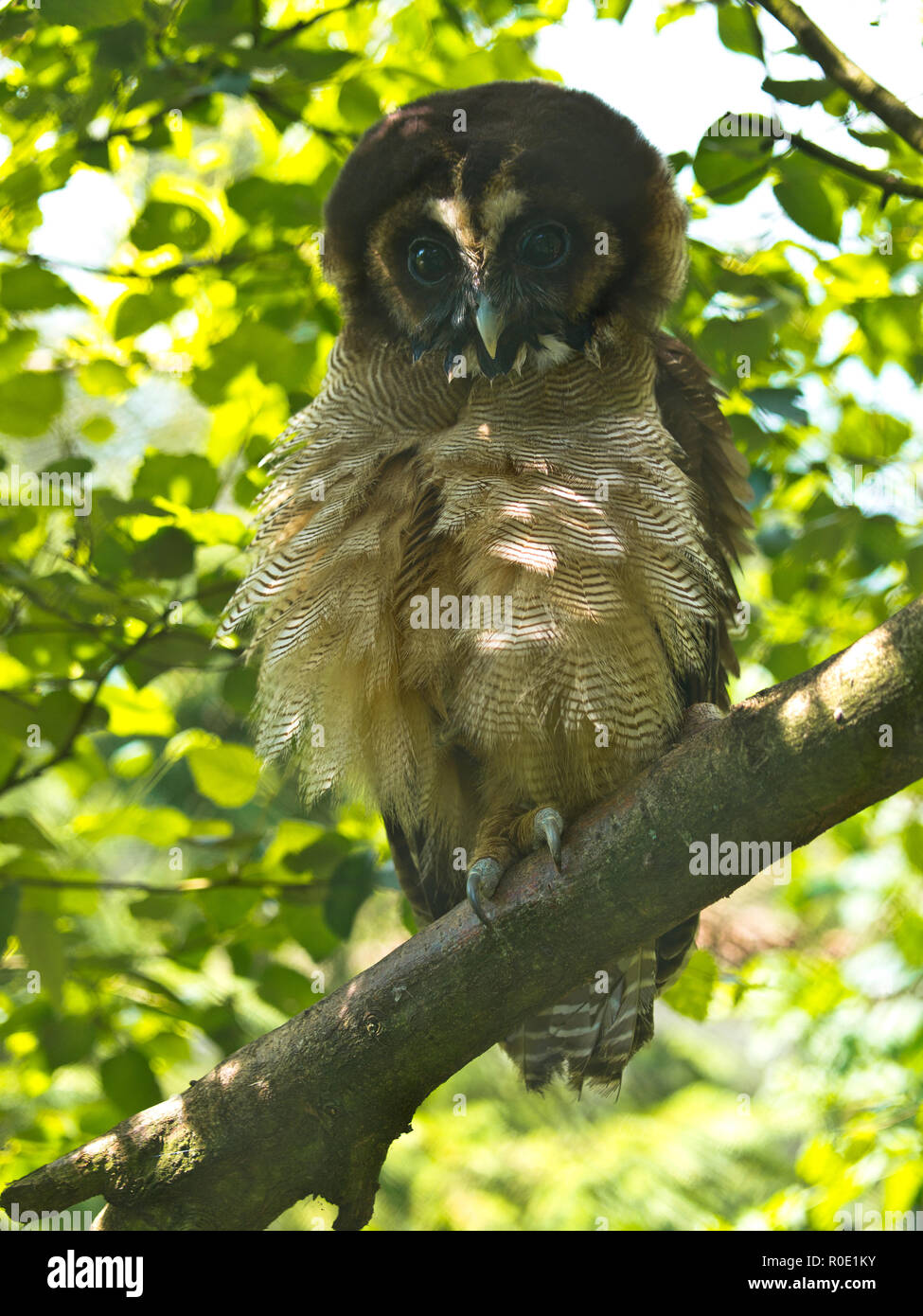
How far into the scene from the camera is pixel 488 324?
2.73 meters

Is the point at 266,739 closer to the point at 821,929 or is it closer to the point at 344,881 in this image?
the point at 344,881

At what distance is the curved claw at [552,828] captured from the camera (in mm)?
2285

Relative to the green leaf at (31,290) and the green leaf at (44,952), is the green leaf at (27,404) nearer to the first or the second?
the green leaf at (31,290)

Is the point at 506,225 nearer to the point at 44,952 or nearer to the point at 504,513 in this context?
the point at 504,513

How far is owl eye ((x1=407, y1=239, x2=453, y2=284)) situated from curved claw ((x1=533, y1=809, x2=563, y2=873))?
1553 millimetres

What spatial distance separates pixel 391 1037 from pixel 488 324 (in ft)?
5.76

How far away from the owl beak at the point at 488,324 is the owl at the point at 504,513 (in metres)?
0.01

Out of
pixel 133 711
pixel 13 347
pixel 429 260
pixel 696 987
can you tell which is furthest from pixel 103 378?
pixel 696 987

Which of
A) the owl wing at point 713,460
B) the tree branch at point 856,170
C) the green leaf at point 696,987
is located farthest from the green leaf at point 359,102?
the green leaf at point 696,987

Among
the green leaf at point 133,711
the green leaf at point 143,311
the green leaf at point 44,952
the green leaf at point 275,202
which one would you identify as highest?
the green leaf at point 275,202

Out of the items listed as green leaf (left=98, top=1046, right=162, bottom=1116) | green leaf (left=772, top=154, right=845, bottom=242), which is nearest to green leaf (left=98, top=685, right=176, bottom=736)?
green leaf (left=98, top=1046, right=162, bottom=1116)

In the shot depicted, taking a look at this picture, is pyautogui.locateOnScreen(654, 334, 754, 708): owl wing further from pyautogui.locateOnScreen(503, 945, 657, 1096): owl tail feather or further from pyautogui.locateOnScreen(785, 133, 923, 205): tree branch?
pyautogui.locateOnScreen(503, 945, 657, 1096): owl tail feather

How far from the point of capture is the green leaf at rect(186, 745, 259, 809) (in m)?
3.16

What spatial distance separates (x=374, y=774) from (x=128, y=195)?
3.18 meters
